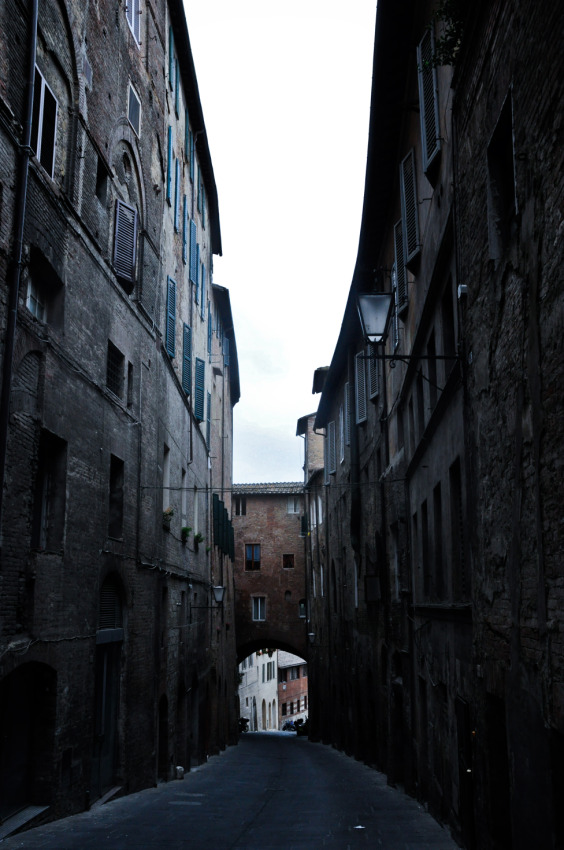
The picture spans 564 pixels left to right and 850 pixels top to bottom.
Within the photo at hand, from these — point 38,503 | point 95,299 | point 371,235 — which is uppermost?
point 371,235

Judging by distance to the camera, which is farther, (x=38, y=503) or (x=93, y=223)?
(x=93, y=223)

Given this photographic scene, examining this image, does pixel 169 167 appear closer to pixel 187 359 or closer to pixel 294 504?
pixel 187 359

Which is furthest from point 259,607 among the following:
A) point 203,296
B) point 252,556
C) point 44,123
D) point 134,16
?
point 44,123

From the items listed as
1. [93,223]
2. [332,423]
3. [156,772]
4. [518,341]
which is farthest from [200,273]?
[518,341]

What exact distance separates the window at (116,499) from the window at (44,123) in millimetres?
4892

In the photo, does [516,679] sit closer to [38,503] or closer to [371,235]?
[38,503]

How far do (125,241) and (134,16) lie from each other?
4.84 m

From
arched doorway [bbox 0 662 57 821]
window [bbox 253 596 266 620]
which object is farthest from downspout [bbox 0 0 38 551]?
window [bbox 253 596 266 620]

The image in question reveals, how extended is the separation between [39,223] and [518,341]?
6.31 m

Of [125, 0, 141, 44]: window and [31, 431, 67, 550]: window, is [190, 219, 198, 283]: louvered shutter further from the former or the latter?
[31, 431, 67, 550]: window

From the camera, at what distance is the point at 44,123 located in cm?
1089

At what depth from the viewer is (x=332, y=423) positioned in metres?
28.5

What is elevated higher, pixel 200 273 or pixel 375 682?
pixel 200 273

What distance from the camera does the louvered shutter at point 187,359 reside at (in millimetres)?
20562
